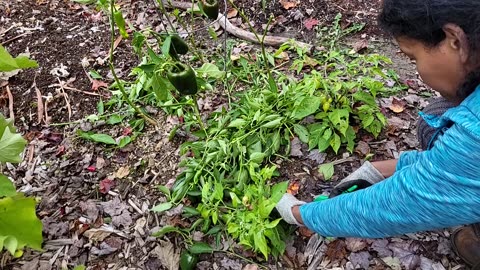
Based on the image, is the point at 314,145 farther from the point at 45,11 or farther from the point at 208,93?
the point at 45,11

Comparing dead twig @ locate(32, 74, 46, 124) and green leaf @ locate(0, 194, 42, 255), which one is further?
dead twig @ locate(32, 74, 46, 124)

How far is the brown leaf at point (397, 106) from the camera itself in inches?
86.0

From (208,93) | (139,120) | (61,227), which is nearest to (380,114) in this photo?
(208,93)

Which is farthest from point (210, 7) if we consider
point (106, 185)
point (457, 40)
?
point (457, 40)

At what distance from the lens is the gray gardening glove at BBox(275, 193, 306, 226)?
1.70 meters

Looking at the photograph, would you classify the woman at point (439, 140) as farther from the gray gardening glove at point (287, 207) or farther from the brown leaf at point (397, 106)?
the brown leaf at point (397, 106)

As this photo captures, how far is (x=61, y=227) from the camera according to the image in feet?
6.47

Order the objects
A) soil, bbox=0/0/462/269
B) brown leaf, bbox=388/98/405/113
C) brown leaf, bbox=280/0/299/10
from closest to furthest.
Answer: soil, bbox=0/0/462/269, brown leaf, bbox=388/98/405/113, brown leaf, bbox=280/0/299/10

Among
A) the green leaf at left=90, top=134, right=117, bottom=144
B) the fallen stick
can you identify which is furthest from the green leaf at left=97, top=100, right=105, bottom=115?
the fallen stick

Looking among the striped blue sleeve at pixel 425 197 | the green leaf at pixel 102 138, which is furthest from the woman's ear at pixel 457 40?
the green leaf at pixel 102 138

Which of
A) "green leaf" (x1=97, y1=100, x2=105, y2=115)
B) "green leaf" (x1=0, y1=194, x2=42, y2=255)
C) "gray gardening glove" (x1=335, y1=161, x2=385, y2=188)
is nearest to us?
"green leaf" (x1=0, y1=194, x2=42, y2=255)

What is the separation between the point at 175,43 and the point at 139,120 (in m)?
0.61

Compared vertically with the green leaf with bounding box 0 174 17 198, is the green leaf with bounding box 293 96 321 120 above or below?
below

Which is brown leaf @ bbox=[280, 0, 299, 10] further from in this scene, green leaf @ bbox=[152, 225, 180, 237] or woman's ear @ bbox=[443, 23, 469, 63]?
woman's ear @ bbox=[443, 23, 469, 63]
